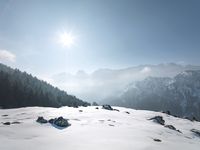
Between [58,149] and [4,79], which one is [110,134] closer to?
[58,149]

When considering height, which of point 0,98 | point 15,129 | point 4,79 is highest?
point 4,79

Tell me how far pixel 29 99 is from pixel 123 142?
8937 cm

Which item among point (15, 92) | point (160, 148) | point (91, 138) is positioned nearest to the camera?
point (160, 148)

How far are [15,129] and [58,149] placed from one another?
1128 cm

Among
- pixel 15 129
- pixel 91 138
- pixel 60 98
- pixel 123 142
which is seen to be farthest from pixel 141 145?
pixel 60 98

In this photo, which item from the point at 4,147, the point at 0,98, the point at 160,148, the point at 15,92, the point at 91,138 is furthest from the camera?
the point at 15,92

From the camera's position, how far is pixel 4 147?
20.8 meters

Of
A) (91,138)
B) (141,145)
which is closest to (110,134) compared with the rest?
(91,138)

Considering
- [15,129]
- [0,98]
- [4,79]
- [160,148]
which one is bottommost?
[160,148]

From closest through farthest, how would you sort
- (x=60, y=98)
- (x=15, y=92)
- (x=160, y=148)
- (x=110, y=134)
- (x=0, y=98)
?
A: 1. (x=160, y=148)
2. (x=110, y=134)
3. (x=0, y=98)
4. (x=15, y=92)
5. (x=60, y=98)

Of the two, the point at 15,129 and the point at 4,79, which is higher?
the point at 4,79

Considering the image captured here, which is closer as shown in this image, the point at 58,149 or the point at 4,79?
the point at 58,149

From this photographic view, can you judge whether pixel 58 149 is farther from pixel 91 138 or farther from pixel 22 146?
pixel 91 138

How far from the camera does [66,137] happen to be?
27078 millimetres
